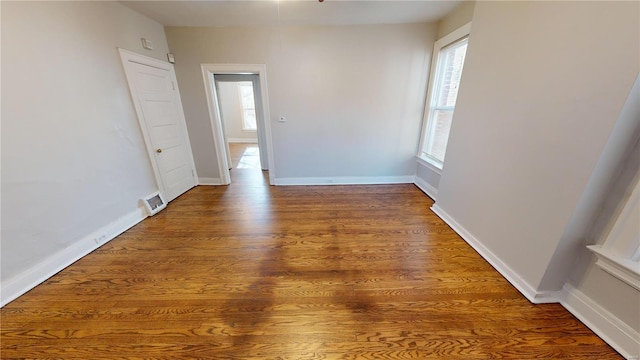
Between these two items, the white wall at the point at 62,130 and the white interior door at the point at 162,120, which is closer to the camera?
the white wall at the point at 62,130

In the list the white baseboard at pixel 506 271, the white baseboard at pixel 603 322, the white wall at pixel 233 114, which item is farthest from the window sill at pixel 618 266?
the white wall at pixel 233 114

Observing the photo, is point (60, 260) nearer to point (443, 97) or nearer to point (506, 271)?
point (506, 271)

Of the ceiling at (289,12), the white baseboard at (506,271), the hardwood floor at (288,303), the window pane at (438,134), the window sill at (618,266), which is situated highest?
Result: the ceiling at (289,12)

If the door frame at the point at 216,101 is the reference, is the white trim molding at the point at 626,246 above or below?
below

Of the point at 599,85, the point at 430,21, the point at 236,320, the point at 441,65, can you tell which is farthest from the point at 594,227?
the point at 430,21

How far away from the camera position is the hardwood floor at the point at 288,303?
1243 millimetres

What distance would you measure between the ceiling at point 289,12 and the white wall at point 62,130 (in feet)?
1.63

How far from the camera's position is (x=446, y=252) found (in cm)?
203

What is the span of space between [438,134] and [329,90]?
1.78 metres

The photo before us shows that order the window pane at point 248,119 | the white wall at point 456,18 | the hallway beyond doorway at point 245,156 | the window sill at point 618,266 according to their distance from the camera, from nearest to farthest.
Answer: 1. the window sill at point 618,266
2. the white wall at point 456,18
3. the hallway beyond doorway at point 245,156
4. the window pane at point 248,119

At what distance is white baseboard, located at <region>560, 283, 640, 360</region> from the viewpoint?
3.76 feet

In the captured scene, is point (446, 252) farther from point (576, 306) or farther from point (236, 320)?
point (236, 320)

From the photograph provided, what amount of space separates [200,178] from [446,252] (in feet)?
12.6

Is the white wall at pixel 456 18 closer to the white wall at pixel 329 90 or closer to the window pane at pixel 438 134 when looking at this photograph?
the white wall at pixel 329 90
